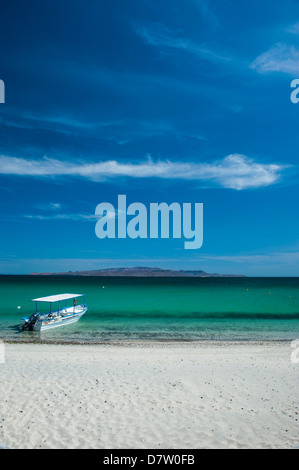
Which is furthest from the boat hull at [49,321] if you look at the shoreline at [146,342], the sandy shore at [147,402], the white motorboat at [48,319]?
the sandy shore at [147,402]

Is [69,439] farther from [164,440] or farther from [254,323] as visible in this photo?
[254,323]

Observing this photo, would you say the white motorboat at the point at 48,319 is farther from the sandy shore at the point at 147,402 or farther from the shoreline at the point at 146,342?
the sandy shore at the point at 147,402

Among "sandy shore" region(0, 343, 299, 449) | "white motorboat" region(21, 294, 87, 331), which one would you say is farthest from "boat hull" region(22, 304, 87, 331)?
"sandy shore" region(0, 343, 299, 449)

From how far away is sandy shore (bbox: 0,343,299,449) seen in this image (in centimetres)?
682

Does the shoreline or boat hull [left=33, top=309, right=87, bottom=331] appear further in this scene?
boat hull [left=33, top=309, right=87, bottom=331]

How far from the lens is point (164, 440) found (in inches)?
266

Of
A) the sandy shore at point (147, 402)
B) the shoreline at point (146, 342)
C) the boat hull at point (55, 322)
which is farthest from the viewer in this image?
the boat hull at point (55, 322)

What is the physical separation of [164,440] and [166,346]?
12.1m

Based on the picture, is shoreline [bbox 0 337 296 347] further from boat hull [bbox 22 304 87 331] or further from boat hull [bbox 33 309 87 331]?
boat hull [bbox 33 309 87 331]

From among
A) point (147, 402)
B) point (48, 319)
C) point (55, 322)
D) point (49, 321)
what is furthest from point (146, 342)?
point (147, 402)

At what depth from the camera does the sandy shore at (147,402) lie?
6.82 metres

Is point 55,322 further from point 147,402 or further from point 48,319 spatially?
point 147,402

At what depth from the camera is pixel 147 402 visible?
8.73m
